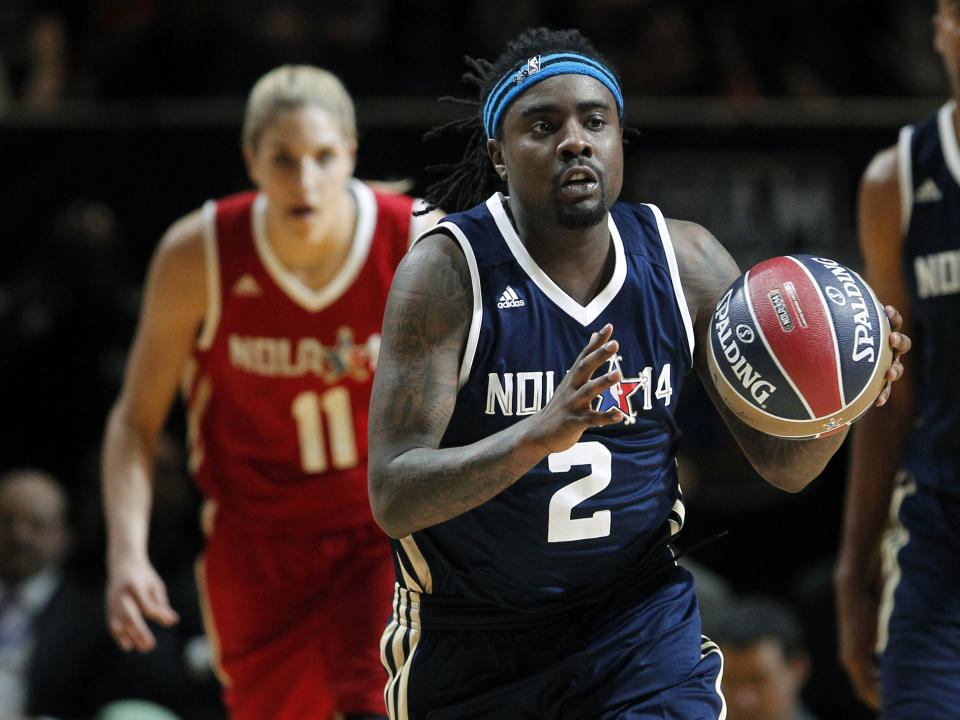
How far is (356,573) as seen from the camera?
420cm

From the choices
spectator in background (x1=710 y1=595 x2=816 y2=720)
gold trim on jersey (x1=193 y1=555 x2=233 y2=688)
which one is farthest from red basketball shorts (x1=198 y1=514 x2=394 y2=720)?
spectator in background (x1=710 y1=595 x2=816 y2=720)

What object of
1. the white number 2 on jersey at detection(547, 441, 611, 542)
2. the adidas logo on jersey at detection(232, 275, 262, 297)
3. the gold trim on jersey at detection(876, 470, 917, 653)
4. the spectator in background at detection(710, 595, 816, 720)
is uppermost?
the adidas logo on jersey at detection(232, 275, 262, 297)

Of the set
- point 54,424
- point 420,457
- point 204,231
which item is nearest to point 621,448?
point 420,457

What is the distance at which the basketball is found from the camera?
296 cm

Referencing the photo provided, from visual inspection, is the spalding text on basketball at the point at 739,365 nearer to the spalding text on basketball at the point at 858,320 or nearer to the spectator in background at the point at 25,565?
the spalding text on basketball at the point at 858,320

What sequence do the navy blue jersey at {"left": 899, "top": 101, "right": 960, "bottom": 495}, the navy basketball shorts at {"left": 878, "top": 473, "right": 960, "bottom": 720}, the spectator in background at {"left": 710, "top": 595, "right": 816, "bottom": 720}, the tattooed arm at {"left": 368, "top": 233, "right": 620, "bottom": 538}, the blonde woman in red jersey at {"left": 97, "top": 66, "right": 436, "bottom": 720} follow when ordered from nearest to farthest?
the tattooed arm at {"left": 368, "top": 233, "right": 620, "bottom": 538}, the navy basketball shorts at {"left": 878, "top": 473, "right": 960, "bottom": 720}, the navy blue jersey at {"left": 899, "top": 101, "right": 960, "bottom": 495}, the blonde woman in red jersey at {"left": 97, "top": 66, "right": 436, "bottom": 720}, the spectator in background at {"left": 710, "top": 595, "right": 816, "bottom": 720}

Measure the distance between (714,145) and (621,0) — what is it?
1380mm

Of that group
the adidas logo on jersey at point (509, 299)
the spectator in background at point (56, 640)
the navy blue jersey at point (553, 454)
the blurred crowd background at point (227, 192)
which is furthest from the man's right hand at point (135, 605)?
the blurred crowd background at point (227, 192)

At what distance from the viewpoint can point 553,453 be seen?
292cm

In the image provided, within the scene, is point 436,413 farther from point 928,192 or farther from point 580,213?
point 928,192

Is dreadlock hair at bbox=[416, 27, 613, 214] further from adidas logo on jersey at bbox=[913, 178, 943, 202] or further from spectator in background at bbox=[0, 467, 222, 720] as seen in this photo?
spectator in background at bbox=[0, 467, 222, 720]

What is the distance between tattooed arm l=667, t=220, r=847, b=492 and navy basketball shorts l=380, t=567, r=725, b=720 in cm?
37

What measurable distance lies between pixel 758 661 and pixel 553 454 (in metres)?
2.51

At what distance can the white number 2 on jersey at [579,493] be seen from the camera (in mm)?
3053
